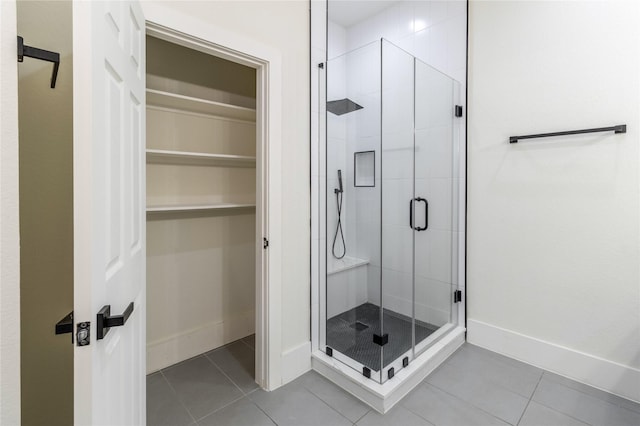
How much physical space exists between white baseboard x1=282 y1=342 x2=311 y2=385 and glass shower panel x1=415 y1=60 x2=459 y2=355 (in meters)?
0.77

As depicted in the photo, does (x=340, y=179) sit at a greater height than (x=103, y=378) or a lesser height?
greater

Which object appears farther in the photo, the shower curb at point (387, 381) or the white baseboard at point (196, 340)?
the white baseboard at point (196, 340)

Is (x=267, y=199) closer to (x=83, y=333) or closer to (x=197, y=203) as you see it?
(x=197, y=203)

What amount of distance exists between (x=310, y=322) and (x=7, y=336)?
165 centimetres

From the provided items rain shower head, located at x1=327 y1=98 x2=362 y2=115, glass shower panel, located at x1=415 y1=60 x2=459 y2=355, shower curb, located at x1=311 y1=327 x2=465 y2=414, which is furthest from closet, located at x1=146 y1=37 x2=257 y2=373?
glass shower panel, located at x1=415 y1=60 x2=459 y2=355

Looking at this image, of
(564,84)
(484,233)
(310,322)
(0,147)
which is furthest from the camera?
(484,233)

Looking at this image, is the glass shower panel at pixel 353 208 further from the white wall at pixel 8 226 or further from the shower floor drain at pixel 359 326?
the white wall at pixel 8 226

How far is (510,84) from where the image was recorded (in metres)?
2.25

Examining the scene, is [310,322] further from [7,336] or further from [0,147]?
[0,147]

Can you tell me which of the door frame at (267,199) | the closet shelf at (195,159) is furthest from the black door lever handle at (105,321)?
the closet shelf at (195,159)

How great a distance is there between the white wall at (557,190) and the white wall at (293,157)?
→ 136 centimetres

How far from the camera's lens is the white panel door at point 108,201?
31.0 inches

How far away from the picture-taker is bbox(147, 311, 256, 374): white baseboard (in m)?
2.20

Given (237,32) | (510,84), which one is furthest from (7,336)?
(510,84)
